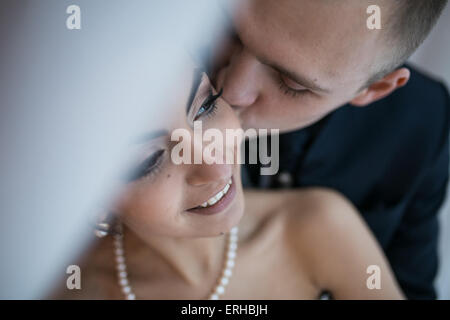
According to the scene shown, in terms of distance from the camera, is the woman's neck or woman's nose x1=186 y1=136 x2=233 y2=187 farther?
the woman's neck

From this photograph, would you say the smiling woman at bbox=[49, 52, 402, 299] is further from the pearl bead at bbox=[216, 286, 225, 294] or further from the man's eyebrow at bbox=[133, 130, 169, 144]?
the man's eyebrow at bbox=[133, 130, 169, 144]

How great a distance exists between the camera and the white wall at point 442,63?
0.85m

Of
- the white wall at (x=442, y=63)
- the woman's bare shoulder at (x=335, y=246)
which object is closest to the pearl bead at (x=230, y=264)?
the woman's bare shoulder at (x=335, y=246)

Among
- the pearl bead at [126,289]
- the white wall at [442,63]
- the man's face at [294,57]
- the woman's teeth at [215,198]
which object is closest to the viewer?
the man's face at [294,57]

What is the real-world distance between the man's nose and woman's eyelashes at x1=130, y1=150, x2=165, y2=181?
112mm

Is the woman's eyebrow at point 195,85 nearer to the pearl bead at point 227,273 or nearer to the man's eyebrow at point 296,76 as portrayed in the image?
the man's eyebrow at point 296,76

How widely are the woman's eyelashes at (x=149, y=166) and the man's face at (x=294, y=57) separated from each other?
0.11 metres

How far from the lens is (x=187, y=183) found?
0.55m

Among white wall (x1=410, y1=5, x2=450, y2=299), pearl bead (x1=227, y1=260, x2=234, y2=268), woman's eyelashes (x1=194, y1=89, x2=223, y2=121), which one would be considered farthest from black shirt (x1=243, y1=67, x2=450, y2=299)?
woman's eyelashes (x1=194, y1=89, x2=223, y2=121)

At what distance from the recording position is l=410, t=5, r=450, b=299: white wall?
85cm

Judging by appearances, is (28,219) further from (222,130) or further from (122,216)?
(222,130)

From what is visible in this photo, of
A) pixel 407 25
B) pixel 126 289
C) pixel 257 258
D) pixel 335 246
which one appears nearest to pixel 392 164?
pixel 335 246

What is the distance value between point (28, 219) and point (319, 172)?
530 millimetres
